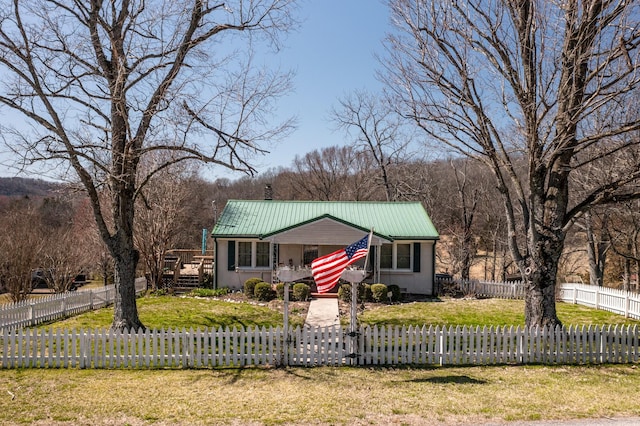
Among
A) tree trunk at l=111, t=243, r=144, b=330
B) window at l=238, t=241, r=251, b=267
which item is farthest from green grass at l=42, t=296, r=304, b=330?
window at l=238, t=241, r=251, b=267

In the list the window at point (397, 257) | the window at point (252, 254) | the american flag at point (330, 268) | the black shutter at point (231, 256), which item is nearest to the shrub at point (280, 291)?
the window at point (252, 254)

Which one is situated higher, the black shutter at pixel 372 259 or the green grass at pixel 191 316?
the black shutter at pixel 372 259

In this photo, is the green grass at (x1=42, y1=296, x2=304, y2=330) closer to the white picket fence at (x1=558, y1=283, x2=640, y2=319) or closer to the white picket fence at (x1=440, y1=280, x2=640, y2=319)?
the white picket fence at (x1=440, y1=280, x2=640, y2=319)

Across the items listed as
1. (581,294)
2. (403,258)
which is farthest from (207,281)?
(581,294)

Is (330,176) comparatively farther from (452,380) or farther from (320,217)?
(452,380)

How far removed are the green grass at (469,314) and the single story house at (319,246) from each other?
259cm

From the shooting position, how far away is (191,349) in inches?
386

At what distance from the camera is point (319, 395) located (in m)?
8.10

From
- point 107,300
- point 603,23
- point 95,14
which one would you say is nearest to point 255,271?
point 107,300

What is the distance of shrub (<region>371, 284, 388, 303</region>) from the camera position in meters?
19.4

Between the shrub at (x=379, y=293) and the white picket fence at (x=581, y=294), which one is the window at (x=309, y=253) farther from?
the white picket fence at (x=581, y=294)

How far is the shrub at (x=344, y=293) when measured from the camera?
19.1 metres

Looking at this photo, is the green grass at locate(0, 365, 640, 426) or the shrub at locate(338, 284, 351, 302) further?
the shrub at locate(338, 284, 351, 302)

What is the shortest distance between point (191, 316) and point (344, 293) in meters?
6.79
